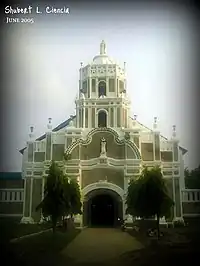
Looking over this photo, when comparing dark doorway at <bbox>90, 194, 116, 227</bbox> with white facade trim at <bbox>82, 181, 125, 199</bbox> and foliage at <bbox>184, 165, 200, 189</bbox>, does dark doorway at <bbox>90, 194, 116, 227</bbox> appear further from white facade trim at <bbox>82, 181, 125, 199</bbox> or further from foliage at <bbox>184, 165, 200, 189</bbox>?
foliage at <bbox>184, 165, 200, 189</bbox>

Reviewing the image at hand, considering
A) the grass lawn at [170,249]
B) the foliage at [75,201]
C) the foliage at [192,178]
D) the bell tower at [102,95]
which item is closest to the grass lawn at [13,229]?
the foliage at [75,201]

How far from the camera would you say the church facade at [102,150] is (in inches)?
89.7

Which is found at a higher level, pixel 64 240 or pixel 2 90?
pixel 2 90

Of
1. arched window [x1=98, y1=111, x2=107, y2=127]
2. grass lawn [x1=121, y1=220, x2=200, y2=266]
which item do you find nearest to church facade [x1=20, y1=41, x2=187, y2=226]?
arched window [x1=98, y1=111, x2=107, y2=127]

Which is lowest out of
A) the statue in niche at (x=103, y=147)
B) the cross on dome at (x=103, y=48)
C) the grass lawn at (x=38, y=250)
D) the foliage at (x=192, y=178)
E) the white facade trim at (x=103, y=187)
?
the grass lawn at (x=38, y=250)

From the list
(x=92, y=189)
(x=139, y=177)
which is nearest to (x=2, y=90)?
(x=92, y=189)

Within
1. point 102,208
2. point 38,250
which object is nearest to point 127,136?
point 102,208

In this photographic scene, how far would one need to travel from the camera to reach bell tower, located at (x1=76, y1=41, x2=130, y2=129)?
2.41 m

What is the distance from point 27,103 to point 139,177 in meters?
0.75

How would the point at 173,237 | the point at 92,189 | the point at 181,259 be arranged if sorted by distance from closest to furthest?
the point at 181,259 → the point at 173,237 → the point at 92,189

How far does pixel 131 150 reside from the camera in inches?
93.7

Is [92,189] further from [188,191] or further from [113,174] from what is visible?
[188,191]

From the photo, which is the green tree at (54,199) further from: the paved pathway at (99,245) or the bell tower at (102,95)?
the bell tower at (102,95)

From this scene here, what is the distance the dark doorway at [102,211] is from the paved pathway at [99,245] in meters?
0.04
